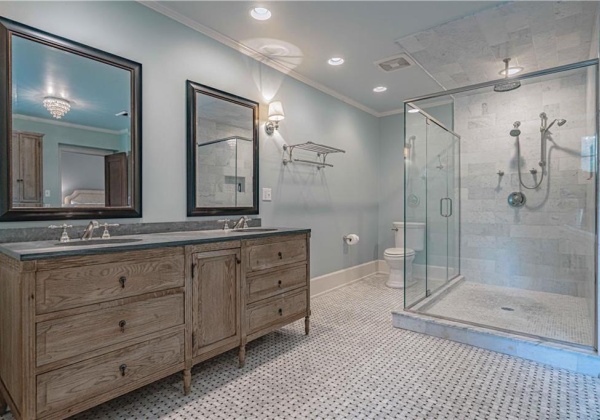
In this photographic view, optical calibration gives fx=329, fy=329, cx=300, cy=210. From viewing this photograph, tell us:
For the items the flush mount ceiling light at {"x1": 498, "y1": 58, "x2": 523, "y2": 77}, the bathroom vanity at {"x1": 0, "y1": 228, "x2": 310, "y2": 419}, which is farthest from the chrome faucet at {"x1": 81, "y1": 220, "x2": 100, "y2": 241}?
the flush mount ceiling light at {"x1": 498, "y1": 58, "x2": 523, "y2": 77}

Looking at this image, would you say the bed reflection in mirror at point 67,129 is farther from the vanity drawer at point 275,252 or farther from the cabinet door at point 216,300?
the vanity drawer at point 275,252

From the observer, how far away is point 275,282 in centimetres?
230

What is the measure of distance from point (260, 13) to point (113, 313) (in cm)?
209

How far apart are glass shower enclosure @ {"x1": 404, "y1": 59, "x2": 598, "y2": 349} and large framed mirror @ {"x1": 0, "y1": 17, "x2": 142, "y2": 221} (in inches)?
93.0

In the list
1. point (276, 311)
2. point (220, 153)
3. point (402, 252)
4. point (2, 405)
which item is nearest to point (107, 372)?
point (2, 405)

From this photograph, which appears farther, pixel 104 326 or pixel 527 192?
pixel 527 192

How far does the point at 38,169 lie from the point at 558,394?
9.99ft

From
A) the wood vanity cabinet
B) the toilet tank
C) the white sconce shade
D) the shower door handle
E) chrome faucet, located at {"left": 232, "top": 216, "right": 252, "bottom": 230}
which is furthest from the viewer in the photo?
the shower door handle

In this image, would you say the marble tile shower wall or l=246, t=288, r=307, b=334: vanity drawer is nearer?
l=246, t=288, r=307, b=334: vanity drawer

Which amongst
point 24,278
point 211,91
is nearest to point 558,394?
point 24,278

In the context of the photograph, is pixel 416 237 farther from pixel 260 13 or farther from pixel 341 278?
pixel 260 13

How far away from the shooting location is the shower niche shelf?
3273mm

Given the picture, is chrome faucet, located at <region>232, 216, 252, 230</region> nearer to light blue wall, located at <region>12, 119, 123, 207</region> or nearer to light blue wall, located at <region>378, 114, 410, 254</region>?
light blue wall, located at <region>12, 119, 123, 207</region>

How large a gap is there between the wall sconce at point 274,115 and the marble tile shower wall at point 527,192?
2.26 meters
